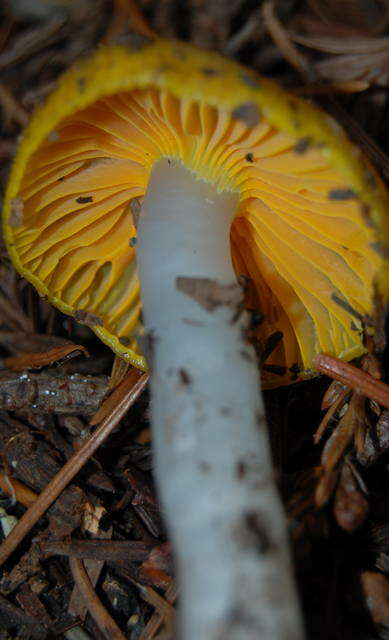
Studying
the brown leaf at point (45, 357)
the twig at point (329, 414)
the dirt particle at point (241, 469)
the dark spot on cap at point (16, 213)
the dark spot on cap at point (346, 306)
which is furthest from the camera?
the brown leaf at point (45, 357)

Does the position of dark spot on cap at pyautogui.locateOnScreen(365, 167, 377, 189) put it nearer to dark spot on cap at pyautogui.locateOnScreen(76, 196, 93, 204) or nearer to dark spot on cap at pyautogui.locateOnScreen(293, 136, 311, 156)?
dark spot on cap at pyautogui.locateOnScreen(293, 136, 311, 156)

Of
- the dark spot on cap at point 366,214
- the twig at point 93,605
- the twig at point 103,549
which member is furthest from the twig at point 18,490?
the dark spot on cap at point 366,214

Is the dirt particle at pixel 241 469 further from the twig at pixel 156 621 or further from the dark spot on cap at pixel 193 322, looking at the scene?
the twig at pixel 156 621

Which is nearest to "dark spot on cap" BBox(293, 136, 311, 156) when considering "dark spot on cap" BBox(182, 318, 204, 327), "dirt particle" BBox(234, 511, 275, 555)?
"dark spot on cap" BBox(182, 318, 204, 327)

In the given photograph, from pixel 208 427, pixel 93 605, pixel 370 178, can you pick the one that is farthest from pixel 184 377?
pixel 93 605

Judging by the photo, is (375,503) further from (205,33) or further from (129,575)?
(205,33)

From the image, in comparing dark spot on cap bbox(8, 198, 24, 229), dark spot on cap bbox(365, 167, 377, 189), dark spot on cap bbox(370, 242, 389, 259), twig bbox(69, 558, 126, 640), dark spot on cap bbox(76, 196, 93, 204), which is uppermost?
dark spot on cap bbox(365, 167, 377, 189)

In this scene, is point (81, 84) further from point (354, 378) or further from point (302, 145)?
A: point (354, 378)
